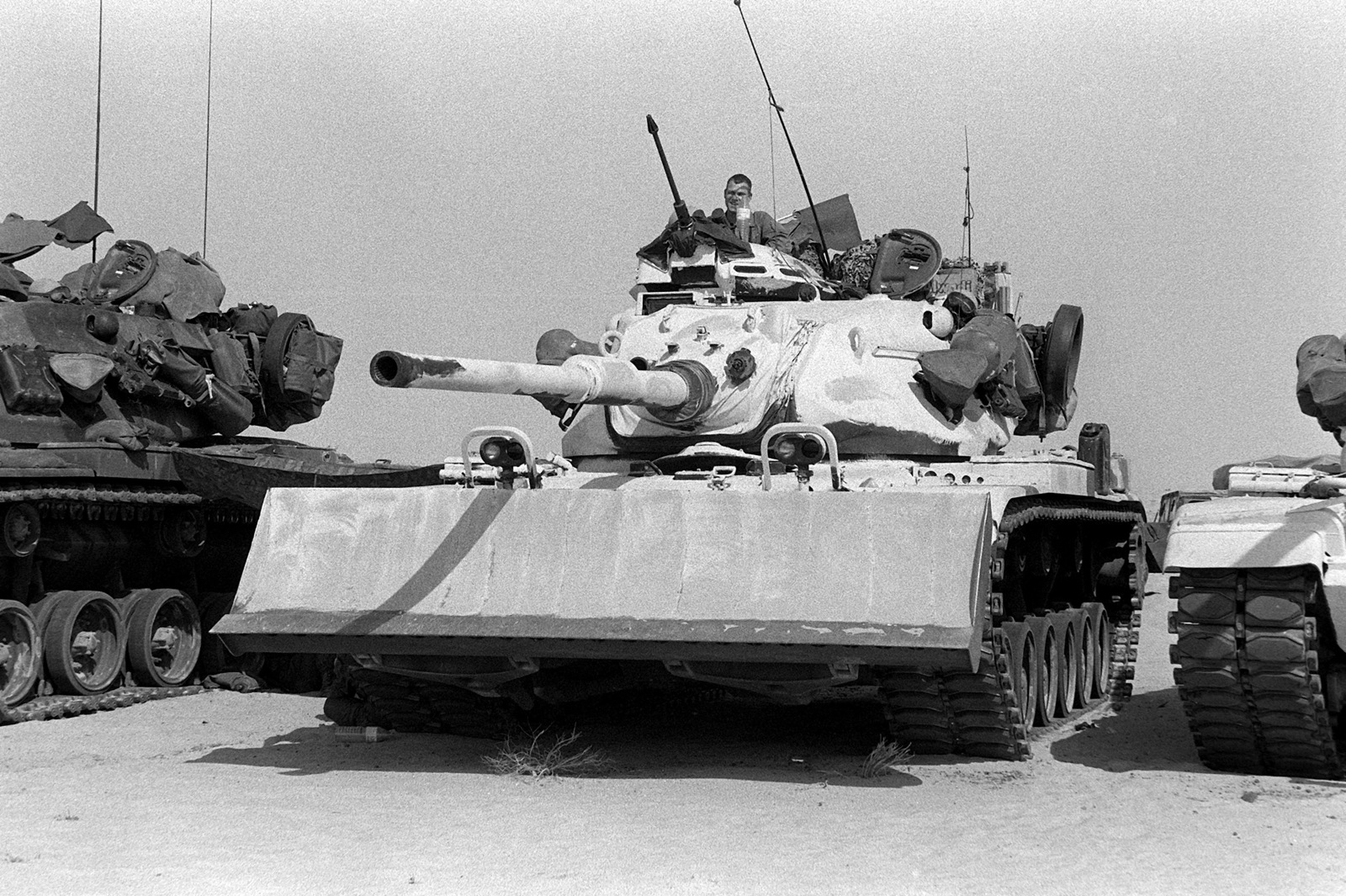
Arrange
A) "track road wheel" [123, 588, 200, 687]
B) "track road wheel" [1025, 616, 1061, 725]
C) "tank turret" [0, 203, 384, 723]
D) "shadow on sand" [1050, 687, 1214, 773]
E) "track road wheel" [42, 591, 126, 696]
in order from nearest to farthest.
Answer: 1. "shadow on sand" [1050, 687, 1214, 773]
2. "track road wheel" [1025, 616, 1061, 725]
3. "tank turret" [0, 203, 384, 723]
4. "track road wheel" [42, 591, 126, 696]
5. "track road wheel" [123, 588, 200, 687]

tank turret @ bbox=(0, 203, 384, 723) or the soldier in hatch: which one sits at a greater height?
the soldier in hatch

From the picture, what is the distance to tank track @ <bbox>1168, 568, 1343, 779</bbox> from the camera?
344 inches

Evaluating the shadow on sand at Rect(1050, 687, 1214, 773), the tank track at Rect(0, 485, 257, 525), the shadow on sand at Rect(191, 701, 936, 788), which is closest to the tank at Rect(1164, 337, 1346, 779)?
the shadow on sand at Rect(1050, 687, 1214, 773)

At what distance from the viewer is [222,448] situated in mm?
14188

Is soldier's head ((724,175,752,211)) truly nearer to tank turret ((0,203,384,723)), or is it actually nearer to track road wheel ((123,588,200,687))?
tank turret ((0,203,384,723))

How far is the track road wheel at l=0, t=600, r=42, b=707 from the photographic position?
1256 cm

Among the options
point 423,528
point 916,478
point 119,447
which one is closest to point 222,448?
point 119,447

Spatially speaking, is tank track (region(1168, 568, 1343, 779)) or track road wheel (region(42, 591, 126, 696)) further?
track road wheel (region(42, 591, 126, 696))

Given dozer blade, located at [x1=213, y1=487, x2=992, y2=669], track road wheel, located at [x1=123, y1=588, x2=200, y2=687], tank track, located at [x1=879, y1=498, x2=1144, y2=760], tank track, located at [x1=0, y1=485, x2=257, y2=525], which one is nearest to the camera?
dozer blade, located at [x1=213, y1=487, x2=992, y2=669]

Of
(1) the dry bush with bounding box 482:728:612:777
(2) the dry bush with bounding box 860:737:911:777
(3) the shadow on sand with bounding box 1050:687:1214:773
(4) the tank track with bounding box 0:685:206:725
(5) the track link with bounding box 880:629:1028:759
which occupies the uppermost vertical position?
(5) the track link with bounding box 880:629:1028:759

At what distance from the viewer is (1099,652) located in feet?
44.6

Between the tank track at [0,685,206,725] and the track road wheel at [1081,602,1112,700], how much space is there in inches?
282

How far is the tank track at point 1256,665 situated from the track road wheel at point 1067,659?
8.49 ft

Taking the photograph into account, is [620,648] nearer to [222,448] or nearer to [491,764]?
[491,764]
